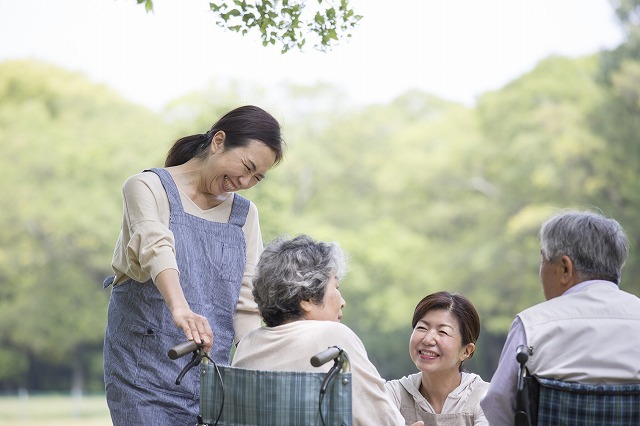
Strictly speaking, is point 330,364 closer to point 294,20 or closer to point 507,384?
point 507,384

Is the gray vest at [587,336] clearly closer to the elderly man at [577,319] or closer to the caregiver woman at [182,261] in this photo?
the elderly man at [577,319]

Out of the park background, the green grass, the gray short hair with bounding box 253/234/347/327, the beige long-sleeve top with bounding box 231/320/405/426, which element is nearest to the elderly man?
the beige long-sleeve top with bounding box 231/320/405/426

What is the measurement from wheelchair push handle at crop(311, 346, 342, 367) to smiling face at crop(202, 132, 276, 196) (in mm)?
758

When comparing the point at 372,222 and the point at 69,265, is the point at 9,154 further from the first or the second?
the point at 372,222

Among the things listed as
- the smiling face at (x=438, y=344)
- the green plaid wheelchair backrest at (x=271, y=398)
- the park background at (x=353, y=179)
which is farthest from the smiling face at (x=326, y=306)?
the park background at (x=353, y=179)

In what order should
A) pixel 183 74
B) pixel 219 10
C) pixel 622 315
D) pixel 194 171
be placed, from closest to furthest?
pixel 622 315 < pixel 194 171 < pixel 219 10 < pixel 183 74

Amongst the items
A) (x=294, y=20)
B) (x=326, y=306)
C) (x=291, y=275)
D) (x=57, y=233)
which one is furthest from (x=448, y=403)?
(x=57, y=233)

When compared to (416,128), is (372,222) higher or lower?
lower

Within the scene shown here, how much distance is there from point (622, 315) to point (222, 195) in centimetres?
117

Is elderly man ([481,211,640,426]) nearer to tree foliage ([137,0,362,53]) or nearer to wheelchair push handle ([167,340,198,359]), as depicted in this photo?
wheelchair push handle ([167,340,198,359])

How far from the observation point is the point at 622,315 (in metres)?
2.16

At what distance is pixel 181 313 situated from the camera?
2307 millimetres

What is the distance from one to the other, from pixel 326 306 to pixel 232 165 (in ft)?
1.72

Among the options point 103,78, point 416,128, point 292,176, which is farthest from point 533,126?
point 103,78
